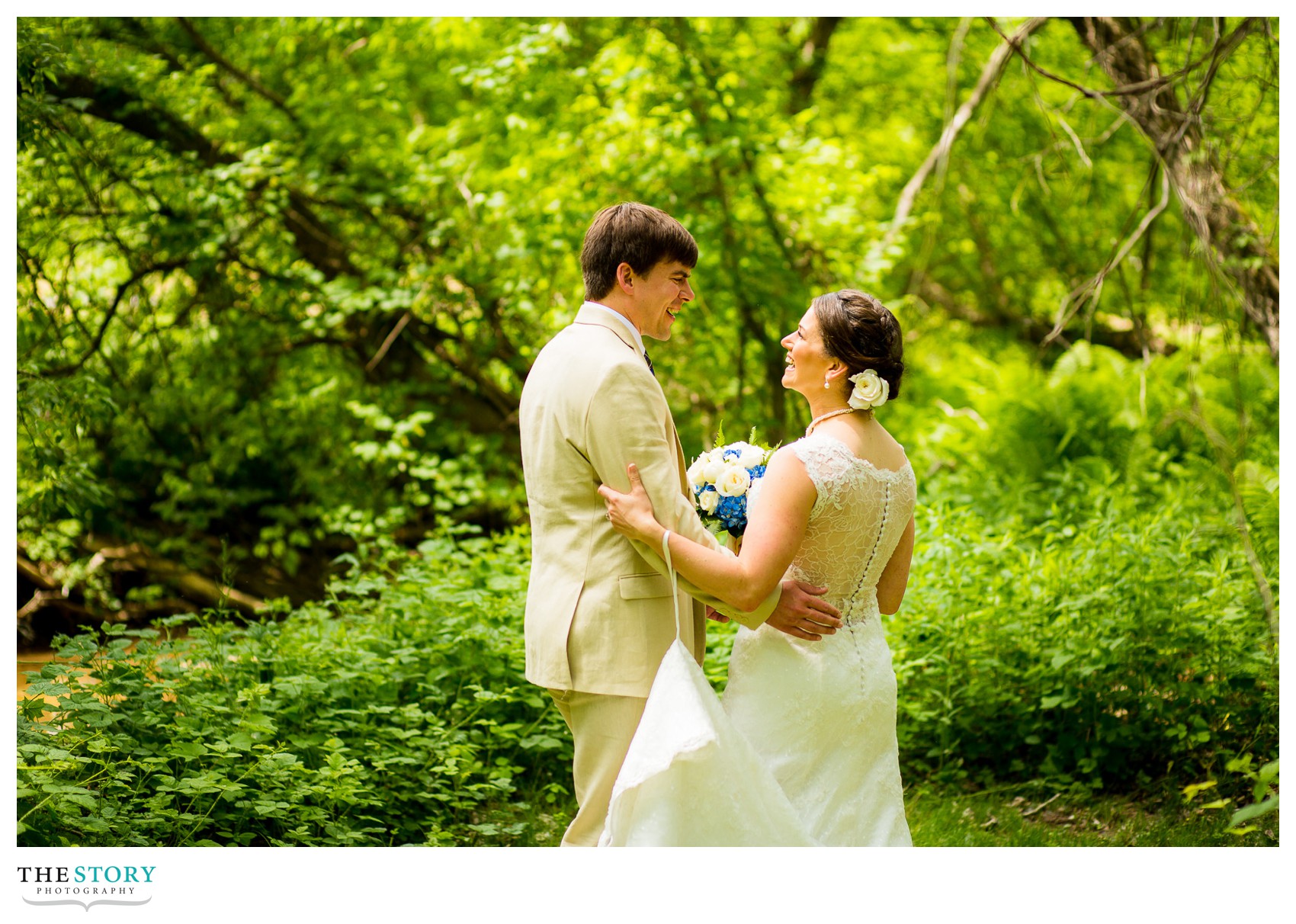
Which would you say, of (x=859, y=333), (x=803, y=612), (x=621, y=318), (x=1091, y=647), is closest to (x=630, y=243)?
(x=621, y=318)

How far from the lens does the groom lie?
2529 mm

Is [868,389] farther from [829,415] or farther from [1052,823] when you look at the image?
[1052,823]

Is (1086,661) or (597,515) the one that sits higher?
(597,515)

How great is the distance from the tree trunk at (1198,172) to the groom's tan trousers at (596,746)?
382cm

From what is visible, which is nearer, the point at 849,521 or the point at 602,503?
the point at 602,503

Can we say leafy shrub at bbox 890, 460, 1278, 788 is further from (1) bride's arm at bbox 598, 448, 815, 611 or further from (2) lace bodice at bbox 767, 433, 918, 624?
(1) bride's arm at bbox 598, 448, 815, 611

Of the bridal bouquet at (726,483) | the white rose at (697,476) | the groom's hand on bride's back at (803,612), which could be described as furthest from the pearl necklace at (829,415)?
the groom's hand on bride's back at (803,612)

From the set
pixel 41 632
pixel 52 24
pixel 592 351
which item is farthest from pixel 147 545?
pixel 592 351

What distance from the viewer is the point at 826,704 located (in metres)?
2.76

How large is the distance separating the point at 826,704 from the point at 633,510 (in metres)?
0.76

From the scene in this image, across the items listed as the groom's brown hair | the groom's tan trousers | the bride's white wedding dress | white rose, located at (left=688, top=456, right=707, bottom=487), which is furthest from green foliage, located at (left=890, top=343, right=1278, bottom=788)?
the groom's tan trousers

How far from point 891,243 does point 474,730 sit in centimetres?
550

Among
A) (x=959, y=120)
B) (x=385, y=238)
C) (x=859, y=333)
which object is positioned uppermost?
(x=959, y=120)
